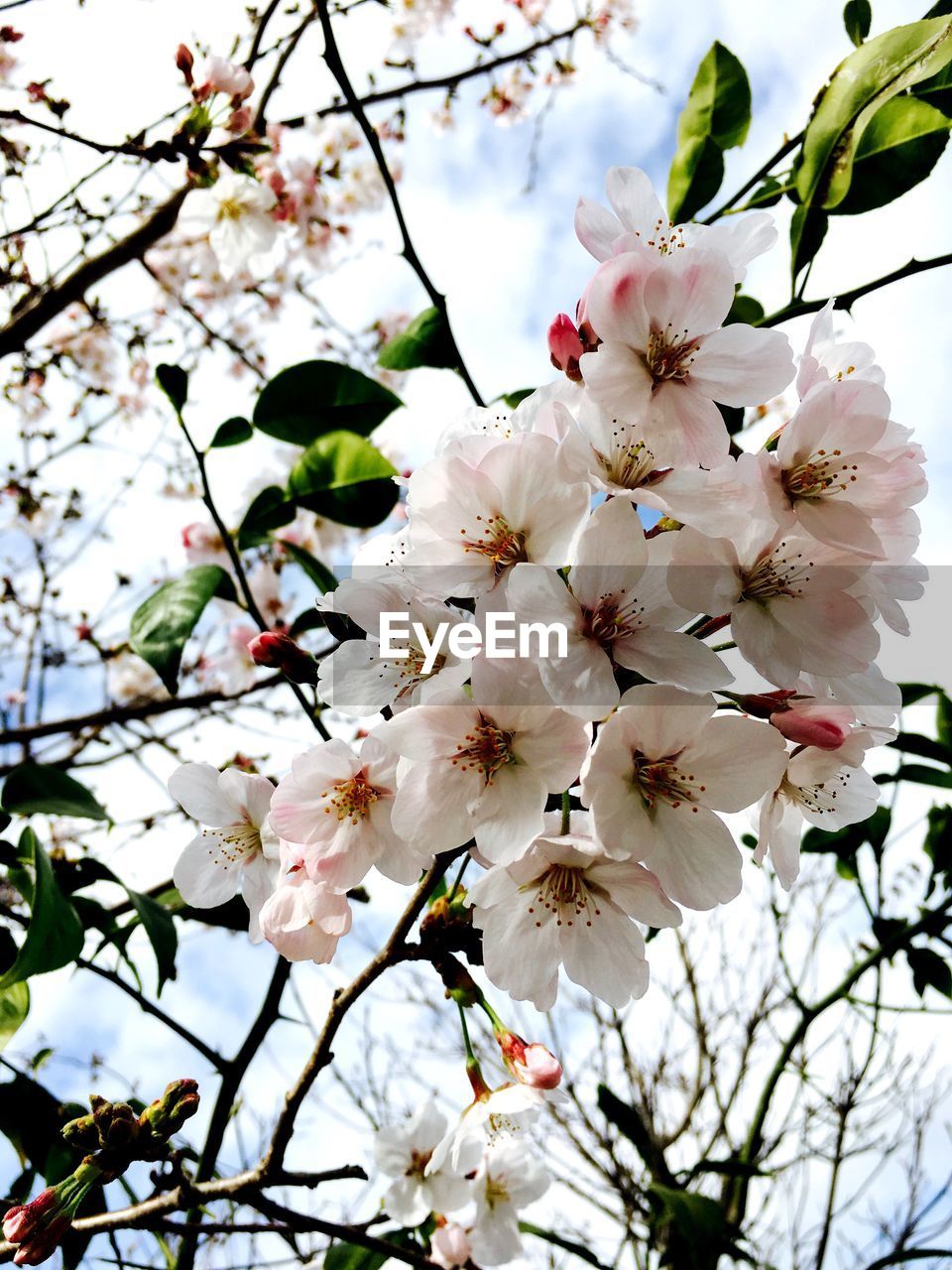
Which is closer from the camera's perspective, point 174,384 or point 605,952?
point 605,952

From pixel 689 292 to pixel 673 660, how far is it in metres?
0.26

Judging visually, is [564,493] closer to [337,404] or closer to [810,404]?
[810,404]

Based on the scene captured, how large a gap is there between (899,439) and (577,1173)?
14.1 ft

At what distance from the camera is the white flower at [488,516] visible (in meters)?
0.62

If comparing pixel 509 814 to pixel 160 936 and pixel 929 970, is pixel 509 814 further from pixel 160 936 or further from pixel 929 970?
pixel 929 970

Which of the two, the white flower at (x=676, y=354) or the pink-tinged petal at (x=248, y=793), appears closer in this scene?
the white flower at (x=676, y=354)

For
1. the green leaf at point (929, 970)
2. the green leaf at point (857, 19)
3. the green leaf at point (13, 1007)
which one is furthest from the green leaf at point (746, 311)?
the green leaf at point (929, 970)

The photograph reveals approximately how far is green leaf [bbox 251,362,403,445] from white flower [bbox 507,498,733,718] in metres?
0.61

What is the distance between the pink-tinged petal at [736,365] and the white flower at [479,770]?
259mm

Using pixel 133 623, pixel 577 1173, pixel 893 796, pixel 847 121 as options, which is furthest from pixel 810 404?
pixel 577 1173

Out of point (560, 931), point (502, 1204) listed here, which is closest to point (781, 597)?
point (560, 931)

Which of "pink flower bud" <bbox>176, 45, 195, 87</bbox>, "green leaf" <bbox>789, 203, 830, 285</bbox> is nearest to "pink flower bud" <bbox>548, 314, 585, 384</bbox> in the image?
"green leaf" <bbox>789, 203, 830, 285</bbox>

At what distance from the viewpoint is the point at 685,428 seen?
0.63 m

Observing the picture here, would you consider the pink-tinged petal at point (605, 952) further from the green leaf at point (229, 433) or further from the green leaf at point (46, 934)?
the green leaf at point (229, 433)
